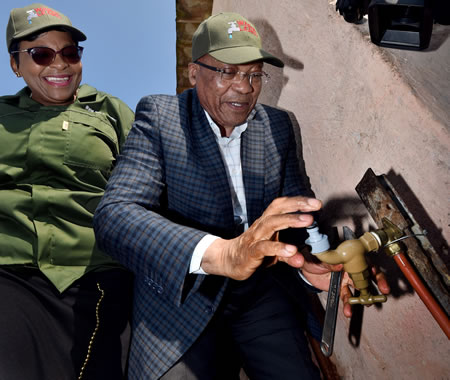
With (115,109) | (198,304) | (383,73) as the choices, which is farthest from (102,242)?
(383,73)

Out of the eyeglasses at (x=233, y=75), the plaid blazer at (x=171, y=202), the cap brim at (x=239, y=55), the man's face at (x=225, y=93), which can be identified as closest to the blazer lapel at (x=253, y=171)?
the plaid blazer at (x=171, y=202)

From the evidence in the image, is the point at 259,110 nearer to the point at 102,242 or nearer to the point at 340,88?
the point at 340,88

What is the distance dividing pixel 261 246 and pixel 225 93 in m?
1.01

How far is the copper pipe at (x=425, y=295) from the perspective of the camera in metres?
0.95

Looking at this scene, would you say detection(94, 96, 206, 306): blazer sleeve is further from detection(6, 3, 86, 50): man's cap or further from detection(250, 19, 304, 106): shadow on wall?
detection(250, 19, 304, 106): shadow on wall

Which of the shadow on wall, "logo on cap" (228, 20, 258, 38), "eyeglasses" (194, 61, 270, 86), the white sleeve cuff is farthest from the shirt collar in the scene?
the white sleeve cuff

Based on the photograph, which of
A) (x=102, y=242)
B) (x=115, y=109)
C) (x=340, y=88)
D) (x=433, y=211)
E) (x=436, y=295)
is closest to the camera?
(x=436, y=295)

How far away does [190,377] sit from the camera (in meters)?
1.51

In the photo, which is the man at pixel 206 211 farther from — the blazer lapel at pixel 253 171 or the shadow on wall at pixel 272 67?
the shadow on wall at pixel 272 67

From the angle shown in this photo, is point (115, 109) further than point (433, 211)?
Yes

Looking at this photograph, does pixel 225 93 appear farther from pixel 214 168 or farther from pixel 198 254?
pixel 198 254

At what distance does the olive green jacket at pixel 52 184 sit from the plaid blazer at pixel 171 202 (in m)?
0.40

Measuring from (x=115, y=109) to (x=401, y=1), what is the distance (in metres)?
1.82

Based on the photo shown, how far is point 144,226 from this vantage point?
49.8 inches
